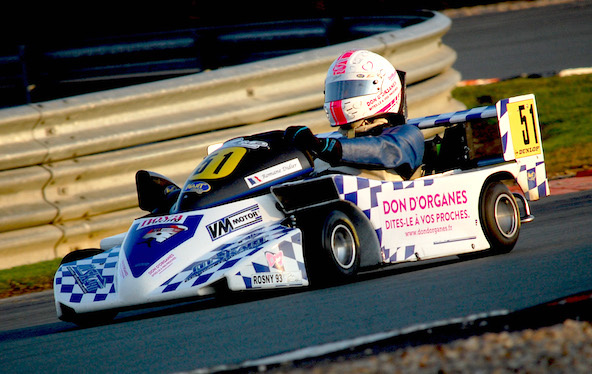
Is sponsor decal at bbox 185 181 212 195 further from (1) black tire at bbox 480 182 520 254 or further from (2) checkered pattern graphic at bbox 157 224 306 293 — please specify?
(1) black tire at bbox 480 182 520 254

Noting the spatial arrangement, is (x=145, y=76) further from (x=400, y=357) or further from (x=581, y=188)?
(x=400, y=357)

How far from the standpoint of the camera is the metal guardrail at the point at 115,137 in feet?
22.2

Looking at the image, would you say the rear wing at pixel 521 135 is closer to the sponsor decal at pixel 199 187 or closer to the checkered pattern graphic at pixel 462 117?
the checkered pattern graphic at pixel 462 117

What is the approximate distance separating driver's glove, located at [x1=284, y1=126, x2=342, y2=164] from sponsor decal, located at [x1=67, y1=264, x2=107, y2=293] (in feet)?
3.92

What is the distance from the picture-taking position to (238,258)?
14.6ft

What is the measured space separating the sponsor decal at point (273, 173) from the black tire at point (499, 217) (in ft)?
3.91

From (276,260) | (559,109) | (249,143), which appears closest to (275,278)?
(276,260)

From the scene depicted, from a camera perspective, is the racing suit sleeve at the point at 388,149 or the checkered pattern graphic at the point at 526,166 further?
the checkered pattern graphic at the point at 526,166

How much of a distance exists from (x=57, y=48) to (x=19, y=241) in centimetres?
517

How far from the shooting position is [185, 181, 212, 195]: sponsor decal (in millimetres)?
4910

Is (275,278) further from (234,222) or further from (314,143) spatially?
(314,143)

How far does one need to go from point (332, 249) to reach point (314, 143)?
2.07 feet

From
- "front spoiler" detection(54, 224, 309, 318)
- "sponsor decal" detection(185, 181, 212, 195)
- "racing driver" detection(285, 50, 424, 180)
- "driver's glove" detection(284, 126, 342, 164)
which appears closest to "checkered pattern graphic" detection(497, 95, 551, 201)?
"racing driver" detection(285, 50, 424, 180)

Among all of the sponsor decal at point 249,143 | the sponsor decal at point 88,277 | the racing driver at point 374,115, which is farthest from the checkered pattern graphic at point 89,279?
the racing driver at point 374,115
